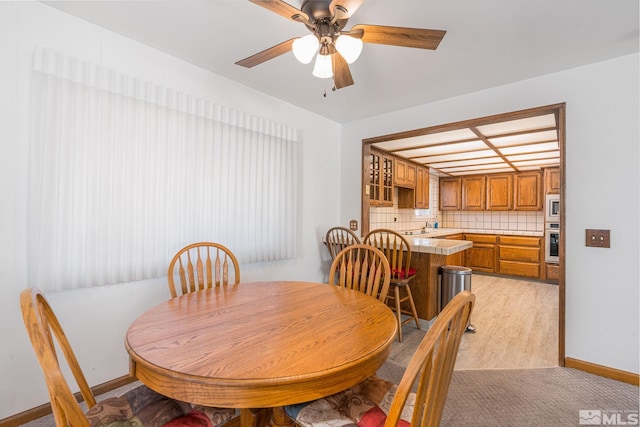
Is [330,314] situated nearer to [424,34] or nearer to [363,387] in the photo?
[363,387]

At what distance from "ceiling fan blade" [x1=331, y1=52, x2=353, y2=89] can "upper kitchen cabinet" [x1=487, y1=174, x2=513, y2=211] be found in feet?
17.2

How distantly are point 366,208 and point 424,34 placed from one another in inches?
93.5

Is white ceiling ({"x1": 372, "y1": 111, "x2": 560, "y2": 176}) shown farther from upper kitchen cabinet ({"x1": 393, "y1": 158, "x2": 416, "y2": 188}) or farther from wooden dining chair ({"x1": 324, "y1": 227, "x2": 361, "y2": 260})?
wooden dining chair ({"x1": 324, "y1": 227, "x2": 361, "y2": 260})

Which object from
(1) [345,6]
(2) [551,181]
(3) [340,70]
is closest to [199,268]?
(3) [340,70]

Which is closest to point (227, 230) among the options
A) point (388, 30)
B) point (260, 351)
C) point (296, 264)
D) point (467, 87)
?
point (296, 264)

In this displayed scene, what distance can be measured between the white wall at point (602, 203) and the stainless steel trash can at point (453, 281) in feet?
2.79

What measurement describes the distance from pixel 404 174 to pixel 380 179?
2.87 ft

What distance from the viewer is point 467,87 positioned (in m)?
2.64

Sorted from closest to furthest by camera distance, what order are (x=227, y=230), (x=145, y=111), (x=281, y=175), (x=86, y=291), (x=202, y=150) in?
(x=86, y=291) < (x=145, y=111) < (x=202, y=150) < (x=227, y=230) < (x=281, y=175)

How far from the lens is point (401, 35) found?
144 cm

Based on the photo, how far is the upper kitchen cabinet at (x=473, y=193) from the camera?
6062 millimetres

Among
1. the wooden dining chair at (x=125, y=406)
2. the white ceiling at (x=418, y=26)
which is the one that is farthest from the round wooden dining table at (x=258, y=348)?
the white ceiling at (x=418, y=26)

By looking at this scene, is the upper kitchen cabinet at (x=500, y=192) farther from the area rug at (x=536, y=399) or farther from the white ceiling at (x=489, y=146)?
the area rug at (x=536, y=399)

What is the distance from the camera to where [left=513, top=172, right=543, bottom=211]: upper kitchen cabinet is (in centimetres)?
542
